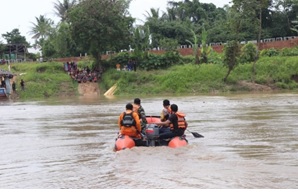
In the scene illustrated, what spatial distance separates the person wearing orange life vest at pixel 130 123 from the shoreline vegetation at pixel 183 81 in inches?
1087

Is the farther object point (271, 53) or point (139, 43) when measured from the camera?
point (139, 43)

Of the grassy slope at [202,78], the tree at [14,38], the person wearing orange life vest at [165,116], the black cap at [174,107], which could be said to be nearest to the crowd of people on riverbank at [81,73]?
the grassy slope at [202,78]

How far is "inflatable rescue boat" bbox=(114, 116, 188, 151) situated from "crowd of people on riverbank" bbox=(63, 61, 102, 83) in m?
31.9

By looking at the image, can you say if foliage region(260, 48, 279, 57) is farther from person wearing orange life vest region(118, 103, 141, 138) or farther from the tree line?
person wearing orange life vest region(118, 103, 141, 138)

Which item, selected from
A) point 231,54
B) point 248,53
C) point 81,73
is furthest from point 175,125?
point 81,73

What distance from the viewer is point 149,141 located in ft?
44.1

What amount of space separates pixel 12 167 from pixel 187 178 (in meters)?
4.27

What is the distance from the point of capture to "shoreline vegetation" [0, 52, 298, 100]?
1651 inches

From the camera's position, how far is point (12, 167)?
455 inches

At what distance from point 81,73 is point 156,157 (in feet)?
115

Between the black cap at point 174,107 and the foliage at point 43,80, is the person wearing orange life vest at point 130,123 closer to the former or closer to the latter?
the black cap at point 174,107

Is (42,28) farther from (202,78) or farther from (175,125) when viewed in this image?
(175,125)

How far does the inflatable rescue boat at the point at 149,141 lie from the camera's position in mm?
13078

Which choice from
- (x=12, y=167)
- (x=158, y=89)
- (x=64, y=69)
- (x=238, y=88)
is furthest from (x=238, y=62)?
(x=12, y=167)
